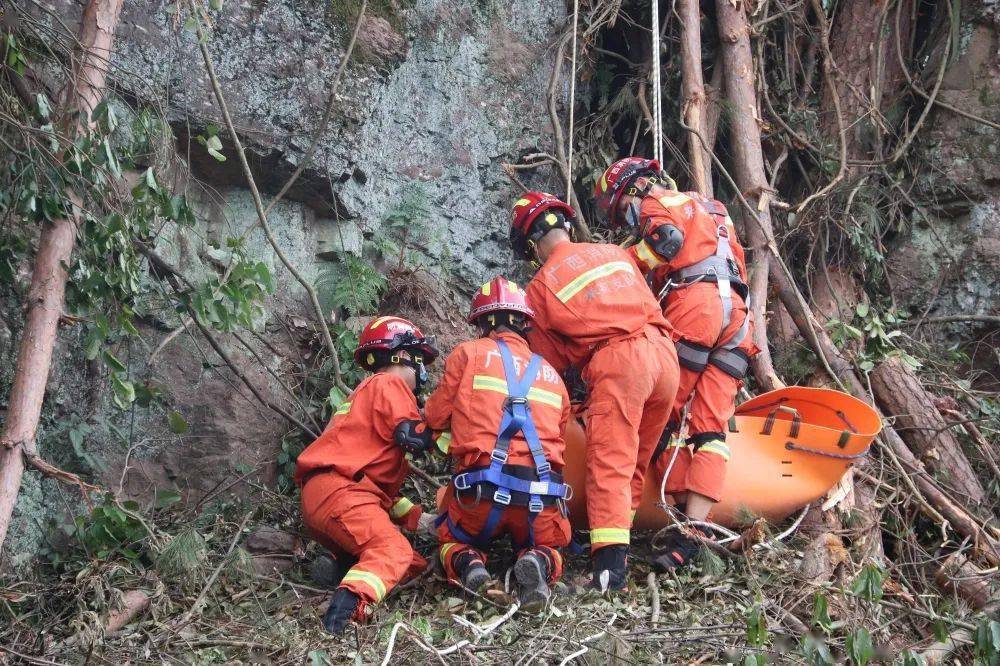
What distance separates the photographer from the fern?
6016mm

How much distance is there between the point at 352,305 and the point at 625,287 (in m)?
1.97

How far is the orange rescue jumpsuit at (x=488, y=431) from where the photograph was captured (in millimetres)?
4422

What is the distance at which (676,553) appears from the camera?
478 cm

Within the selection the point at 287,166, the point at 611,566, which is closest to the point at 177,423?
the point at 287,166

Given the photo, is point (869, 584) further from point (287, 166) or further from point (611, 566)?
point (287, 166)

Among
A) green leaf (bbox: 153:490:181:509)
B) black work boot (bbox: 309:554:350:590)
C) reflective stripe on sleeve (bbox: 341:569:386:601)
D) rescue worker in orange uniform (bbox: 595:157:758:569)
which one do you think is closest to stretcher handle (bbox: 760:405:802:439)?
rescue worker in orange uniform (bbox: 595:157:758:569)

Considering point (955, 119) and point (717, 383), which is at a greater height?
point (955, 119)

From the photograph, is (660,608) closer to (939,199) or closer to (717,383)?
(717,383)

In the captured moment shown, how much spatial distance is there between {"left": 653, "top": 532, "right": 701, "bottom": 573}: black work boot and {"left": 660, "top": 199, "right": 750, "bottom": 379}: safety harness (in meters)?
0.87

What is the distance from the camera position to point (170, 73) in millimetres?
5598

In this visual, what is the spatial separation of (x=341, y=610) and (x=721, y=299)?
2.49 meters

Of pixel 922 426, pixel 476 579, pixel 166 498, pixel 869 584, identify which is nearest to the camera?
pixel 869 584

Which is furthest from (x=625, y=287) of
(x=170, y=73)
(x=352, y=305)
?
(x=170, y=73)

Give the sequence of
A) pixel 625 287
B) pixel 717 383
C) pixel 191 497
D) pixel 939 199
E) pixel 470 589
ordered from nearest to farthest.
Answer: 1. pixel 470 589
2. pixel 625 287
3. pixel 717 383
4. pixel 191 497
5. pixel 939 199
